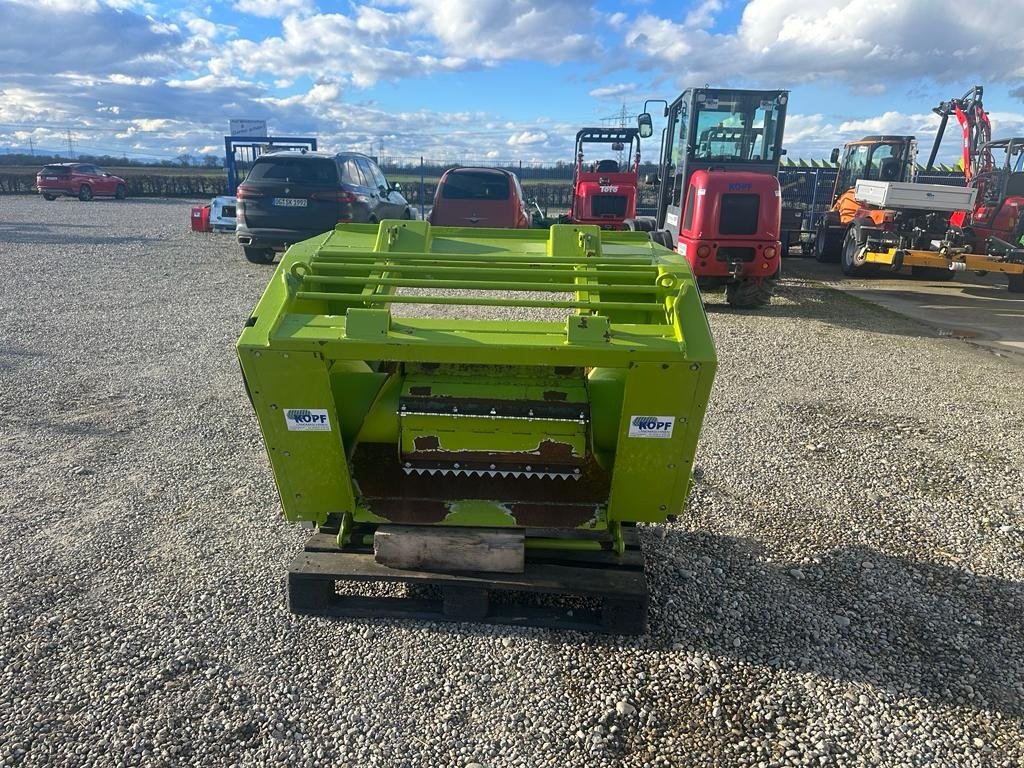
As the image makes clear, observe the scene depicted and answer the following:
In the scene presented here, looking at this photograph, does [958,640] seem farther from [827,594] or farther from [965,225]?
[965,225]

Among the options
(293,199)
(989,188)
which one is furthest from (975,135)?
(293,199)

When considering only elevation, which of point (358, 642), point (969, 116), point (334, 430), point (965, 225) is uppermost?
point (969, 116)

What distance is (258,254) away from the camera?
10.7 meters

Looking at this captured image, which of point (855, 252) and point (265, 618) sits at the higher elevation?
point (855, 252)

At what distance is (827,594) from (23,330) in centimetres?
773

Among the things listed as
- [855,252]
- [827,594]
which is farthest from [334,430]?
[855,252]

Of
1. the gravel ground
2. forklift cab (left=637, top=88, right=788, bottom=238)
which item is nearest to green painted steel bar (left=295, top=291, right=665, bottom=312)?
the gravel ground

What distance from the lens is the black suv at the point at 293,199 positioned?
31.3 feet

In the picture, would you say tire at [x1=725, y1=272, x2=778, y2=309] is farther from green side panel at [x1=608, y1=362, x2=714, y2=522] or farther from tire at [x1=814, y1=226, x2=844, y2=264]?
green side panel at [x1=608, y1=362, x2=714, y2=522]

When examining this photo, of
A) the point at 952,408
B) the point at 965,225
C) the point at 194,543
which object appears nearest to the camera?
the point at 194,543

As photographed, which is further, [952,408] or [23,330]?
[23,330]

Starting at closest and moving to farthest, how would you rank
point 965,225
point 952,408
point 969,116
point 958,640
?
1. point 958,640
2. point 952,408
3. point 965,225
4. point 969,116

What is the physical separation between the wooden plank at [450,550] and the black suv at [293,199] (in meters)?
7.84

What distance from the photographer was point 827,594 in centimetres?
289
